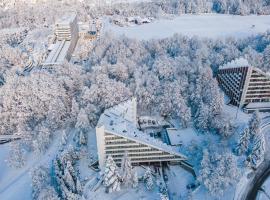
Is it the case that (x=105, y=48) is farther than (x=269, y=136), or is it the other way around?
(x=105, y=48)

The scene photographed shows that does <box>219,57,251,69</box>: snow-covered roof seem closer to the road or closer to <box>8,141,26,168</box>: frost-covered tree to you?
the road

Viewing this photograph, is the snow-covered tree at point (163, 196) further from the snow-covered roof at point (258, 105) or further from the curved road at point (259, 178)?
the snow-covered roof at point (258, 105)

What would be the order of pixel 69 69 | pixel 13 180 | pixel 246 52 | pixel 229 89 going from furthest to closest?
pixel 246 52 → pixel 69 69 → pixel 229 89 → pixel 13 180

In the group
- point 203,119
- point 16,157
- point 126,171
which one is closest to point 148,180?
point 126,171

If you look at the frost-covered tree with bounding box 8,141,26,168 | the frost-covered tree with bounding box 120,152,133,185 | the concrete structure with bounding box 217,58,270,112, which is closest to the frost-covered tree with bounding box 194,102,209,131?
the concrete structure with bounding box 217,58,270,112

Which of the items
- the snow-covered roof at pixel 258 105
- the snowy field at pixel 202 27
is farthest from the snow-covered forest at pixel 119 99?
the snowy field at pixel 202 27

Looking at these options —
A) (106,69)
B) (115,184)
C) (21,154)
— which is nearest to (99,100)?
(106,69)

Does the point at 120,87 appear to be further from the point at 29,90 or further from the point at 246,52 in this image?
the point at 246,52
